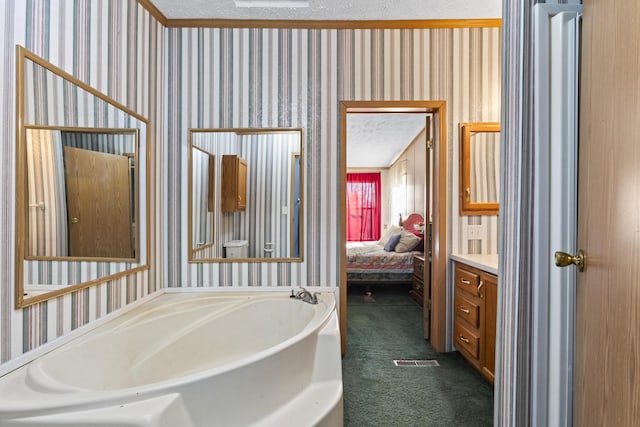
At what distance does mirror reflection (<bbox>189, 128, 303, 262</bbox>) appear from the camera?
2.40 meters

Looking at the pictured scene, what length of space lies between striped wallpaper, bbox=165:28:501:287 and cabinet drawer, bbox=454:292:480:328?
977 millimetres

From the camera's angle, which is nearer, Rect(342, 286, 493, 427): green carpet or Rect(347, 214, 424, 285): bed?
Rect(342, 286, 493, 427): green carpet

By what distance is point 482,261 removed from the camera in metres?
2.15

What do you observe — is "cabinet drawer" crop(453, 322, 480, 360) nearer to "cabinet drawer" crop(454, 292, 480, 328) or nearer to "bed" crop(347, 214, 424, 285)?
"cabinet drawer" crop(454, 292, 480, 328)

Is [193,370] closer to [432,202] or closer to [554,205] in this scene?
[554,205]

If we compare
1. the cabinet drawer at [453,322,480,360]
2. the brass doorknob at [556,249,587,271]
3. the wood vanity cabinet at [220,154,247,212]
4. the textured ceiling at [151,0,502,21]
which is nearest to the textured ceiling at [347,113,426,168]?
the textured ceiling at [151,0,502,21]

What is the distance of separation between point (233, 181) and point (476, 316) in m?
2.02

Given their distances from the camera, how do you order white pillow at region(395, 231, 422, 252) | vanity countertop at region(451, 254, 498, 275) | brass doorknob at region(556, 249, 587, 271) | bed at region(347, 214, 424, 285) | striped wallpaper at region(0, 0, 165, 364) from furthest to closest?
1. white pillow at region(395, 231, 422, 252)
2. bed at region(347, 214, 424, 285)
3. vanity countertop at region(451, 254, 498, 275)
4. striped wallpaper at region(0, 0, 165, 364)
5. brass doorknob at region(556, 249, 587, 271)

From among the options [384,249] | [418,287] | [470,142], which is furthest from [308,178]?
[384,249]

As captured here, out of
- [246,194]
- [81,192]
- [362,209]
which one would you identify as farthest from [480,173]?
[362,209]

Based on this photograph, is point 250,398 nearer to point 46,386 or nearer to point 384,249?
point 46,386

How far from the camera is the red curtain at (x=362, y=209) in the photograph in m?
8.02

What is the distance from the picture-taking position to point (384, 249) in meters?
4.84

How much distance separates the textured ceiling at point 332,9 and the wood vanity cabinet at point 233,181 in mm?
1057
